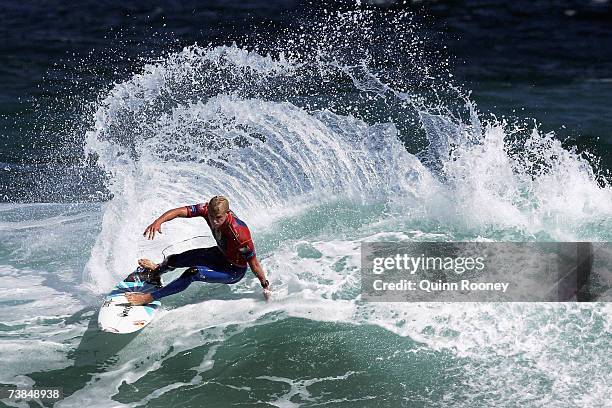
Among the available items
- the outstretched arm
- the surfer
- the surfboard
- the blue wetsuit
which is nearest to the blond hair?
the surfer

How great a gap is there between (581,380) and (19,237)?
9.60 meters

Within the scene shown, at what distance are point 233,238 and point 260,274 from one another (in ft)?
2.07

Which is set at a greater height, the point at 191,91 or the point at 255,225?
the point at 191,91

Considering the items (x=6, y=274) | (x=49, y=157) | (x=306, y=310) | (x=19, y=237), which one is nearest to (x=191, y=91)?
(x=49, y=157)

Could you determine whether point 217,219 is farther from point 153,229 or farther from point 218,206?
point 153,229

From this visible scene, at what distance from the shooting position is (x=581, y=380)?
10.5 m

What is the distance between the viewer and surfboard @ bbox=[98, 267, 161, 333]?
36.0 feet

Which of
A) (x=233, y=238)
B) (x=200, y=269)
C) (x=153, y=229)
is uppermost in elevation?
(x=153, y=229)

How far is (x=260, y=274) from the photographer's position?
11375 mm

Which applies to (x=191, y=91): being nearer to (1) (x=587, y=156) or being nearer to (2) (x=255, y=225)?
(2) (x=255, y=225)

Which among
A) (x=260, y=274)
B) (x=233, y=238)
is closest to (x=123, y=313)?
(x=233, y=238)

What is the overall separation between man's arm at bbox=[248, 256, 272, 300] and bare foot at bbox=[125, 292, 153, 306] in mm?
1405

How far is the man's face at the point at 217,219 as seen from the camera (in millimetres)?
10953

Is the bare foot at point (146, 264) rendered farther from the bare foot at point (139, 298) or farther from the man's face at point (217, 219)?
the man's face at point (217, 219)
